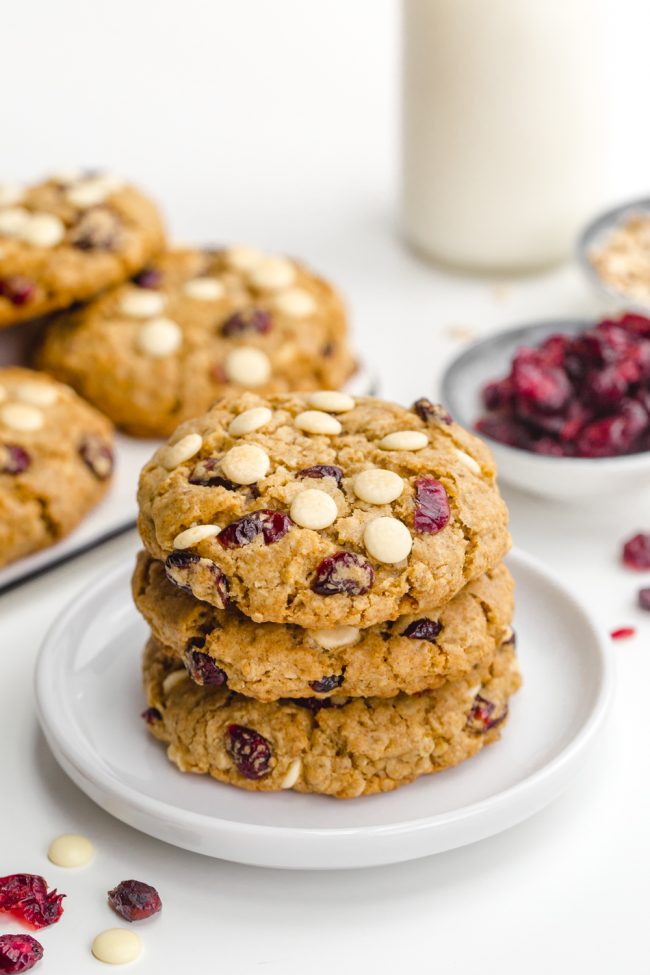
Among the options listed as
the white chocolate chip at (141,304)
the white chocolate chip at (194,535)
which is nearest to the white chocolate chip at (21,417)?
the white chocolate chip at (141,304)

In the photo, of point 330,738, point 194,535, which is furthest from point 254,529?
point 330,738

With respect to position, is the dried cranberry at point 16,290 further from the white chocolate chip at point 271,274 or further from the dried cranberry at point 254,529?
the dried cranberry at point 254,529

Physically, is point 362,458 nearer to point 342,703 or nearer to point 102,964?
point 342,703

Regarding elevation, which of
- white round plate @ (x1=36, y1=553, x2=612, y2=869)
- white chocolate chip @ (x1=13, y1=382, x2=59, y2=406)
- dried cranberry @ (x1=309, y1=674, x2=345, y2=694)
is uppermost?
dried cranberry @ (x1=309, y1=674, x2=345, y2=694)

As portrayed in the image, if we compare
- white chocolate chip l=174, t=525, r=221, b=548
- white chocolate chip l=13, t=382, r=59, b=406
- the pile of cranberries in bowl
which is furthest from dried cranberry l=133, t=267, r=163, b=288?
white chocolate chip l=174, t=525, r=221, b=548

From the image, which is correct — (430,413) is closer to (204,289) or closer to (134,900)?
(134,900)

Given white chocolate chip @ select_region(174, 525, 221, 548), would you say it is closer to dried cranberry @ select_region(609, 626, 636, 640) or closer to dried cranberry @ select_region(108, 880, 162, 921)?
dried cranberry @ select_region(108, 880, 162, 921)
